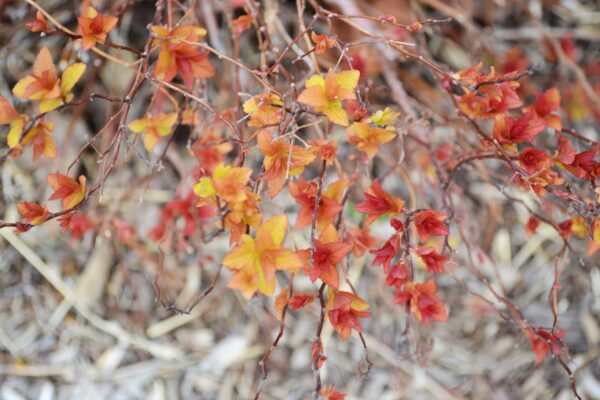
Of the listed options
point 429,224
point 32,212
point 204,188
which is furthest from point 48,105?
point 429,224

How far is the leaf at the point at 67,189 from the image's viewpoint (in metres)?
0.63

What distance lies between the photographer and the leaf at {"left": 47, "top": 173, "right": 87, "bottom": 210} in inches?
24.8

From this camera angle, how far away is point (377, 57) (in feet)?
3.70

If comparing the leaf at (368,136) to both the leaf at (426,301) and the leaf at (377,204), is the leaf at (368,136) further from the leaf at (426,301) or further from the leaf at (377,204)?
the leaf at (426,301)

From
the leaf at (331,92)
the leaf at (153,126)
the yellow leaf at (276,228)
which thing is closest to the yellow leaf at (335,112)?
the leaf at (331,92)

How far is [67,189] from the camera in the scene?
25.2 inches

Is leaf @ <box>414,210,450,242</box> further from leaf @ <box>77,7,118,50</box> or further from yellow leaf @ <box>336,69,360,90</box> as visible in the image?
leaf @ <box>77,7,118,50</box>

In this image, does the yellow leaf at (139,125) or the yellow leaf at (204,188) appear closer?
the yellow leaf at (204,188)

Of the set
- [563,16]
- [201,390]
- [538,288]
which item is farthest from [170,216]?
[563,16]

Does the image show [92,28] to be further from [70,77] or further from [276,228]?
[276,228]

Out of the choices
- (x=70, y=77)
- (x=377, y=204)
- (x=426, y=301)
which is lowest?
(x=426, y=301)

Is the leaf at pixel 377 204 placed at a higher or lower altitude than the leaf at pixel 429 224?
higher

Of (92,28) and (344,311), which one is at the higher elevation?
(92,28)

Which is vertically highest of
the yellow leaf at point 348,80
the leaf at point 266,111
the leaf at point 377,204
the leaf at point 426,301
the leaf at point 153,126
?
the yellow leaf at point 348,80
